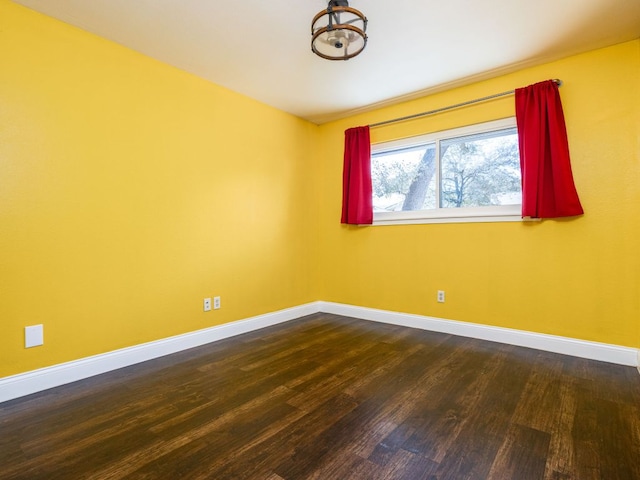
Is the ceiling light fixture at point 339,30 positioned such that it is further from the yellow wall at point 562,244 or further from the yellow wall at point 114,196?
the yellow wall at point 562,244

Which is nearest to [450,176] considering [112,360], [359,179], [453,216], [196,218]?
[453,216]

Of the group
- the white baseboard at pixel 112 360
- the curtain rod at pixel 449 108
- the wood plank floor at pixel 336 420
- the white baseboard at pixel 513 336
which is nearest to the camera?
the wood plank floor at pixel 336 420

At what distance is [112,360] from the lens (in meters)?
2.27

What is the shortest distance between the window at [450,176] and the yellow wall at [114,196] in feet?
4.83

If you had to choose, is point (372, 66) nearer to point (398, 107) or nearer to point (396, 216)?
point (398, 107)

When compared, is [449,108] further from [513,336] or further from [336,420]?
[336,420]

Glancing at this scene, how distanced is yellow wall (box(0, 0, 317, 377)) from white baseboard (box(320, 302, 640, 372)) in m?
1.37

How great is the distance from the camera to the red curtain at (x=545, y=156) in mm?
Result: 2482

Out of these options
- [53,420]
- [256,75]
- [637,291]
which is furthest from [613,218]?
[53,420]

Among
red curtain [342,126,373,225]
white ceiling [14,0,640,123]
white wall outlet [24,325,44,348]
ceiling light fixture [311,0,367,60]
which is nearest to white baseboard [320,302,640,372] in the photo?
red curtain [342,126,373,225]

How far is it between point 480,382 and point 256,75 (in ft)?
10.1

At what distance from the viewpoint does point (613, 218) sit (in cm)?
238

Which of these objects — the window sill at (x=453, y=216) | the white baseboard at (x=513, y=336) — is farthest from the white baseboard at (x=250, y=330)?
the window sill at (x=453, y=216)

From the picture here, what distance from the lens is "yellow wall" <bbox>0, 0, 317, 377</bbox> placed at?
1.93 meters
